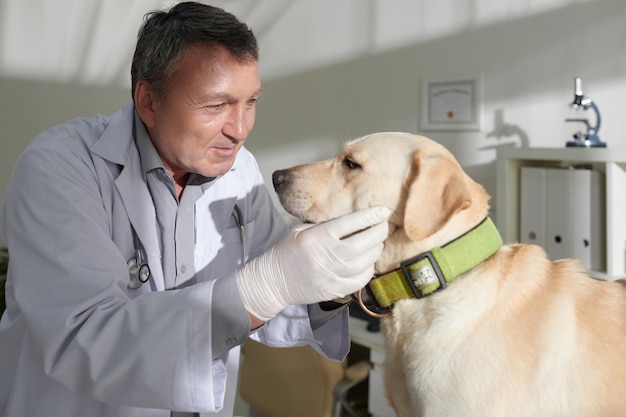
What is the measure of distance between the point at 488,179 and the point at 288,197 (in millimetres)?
1407

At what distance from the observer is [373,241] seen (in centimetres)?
99

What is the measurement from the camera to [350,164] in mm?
1112

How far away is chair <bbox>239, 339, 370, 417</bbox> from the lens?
6.71ft

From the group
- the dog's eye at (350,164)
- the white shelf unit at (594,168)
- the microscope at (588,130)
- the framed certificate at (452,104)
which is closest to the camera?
the dog's eye at (350,164)

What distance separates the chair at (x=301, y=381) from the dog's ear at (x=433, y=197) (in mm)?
1156

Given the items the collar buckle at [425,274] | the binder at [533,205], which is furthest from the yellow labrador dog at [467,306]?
the binder at [533,205]

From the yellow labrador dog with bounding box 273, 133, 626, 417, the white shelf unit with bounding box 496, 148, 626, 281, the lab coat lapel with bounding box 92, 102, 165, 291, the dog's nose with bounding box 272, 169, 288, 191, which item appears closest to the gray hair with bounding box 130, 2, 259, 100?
the lab coat lapel with bounding box 92, 102, 165, 291

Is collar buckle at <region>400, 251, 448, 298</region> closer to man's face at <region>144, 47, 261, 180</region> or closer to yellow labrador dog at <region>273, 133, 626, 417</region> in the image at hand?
yellow labrador dog at <region>273, 133, 626, 417</region>

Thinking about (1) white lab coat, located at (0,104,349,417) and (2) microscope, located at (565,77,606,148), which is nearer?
(1) white lab coat, located at (0,104,349,417)

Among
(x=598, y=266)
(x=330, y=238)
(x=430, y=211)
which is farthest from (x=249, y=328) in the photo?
(x=598, y=266)

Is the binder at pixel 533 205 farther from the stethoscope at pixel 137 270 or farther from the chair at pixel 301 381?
the stethoscope at pixel 137 270

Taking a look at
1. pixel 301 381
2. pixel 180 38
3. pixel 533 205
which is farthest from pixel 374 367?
pixel 180 38

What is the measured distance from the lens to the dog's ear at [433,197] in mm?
949

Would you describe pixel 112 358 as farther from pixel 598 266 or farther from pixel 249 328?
pixel 598 266
